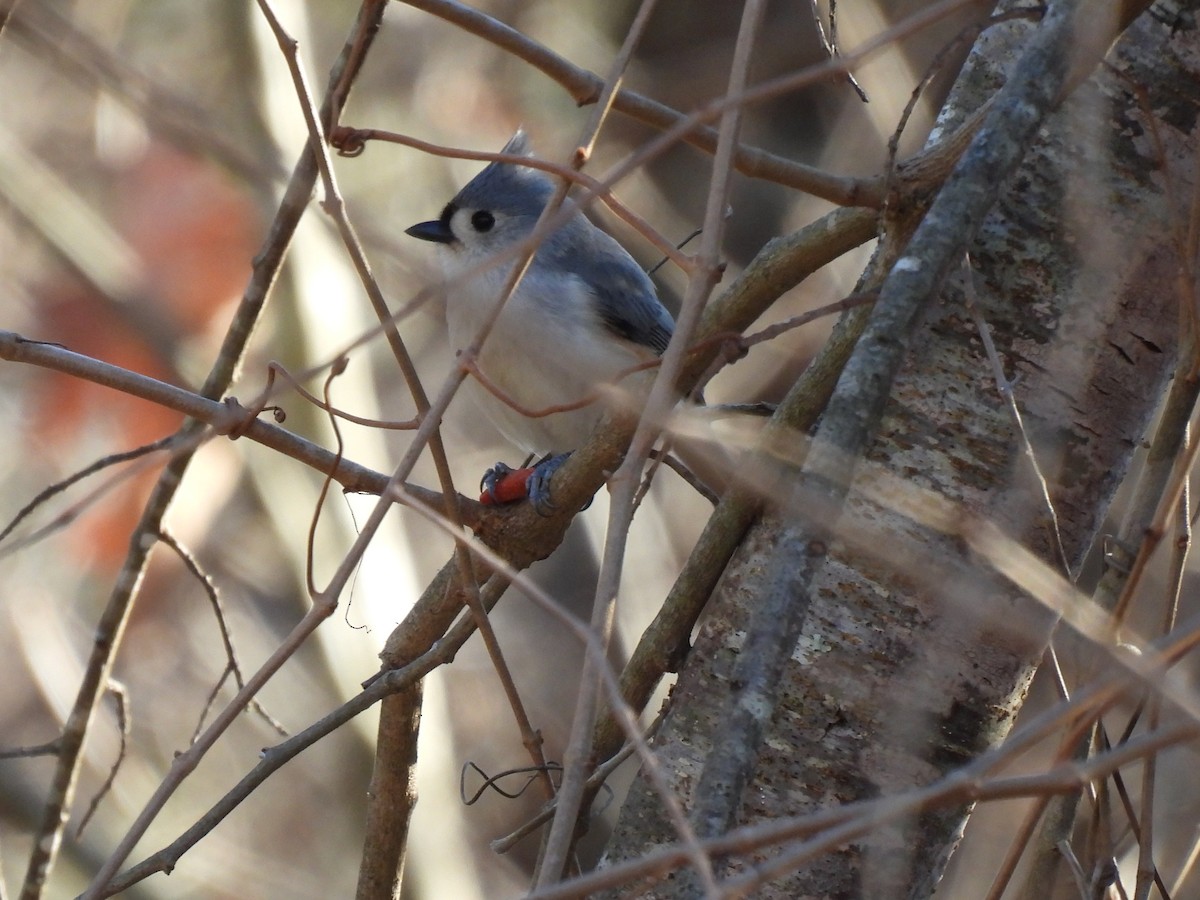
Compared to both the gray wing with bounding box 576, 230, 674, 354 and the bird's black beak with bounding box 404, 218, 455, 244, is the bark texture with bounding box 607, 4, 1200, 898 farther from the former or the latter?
the bird's black beak with bounding box 404, 218, 455, 244

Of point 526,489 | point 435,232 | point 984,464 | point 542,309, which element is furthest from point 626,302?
point 984,464

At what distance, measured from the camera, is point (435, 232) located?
2.32 meters

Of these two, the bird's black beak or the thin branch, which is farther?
the bird's black beak

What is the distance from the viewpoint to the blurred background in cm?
329

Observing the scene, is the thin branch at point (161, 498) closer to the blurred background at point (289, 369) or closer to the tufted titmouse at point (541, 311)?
the tufted titmouse at point (541, 311)

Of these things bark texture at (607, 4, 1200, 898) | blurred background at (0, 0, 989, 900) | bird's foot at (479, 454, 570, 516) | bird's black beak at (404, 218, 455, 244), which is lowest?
bark texture at (607, 4, 1200, 898)

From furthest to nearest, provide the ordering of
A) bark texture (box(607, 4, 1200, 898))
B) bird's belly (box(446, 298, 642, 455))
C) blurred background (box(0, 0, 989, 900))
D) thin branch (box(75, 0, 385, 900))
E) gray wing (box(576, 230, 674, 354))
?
blurred background (box(0, 0, 989, 900)) → gray wing (box(576, 230, 674, 354)) → bird's belly (box(446, 298, 642, 455)) → thin branch (box(75, 0, 385, 900)) → bark texture (box(607, 4, 1200, 898))

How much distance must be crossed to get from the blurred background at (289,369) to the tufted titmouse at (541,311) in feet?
0.65

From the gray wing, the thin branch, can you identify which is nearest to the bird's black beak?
the gray wing

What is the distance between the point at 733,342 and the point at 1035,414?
27 cm

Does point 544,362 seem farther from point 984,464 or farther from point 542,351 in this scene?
point 984,464

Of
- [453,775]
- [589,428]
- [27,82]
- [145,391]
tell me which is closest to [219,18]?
[27,82]

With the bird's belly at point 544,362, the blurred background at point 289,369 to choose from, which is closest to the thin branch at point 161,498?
the bird's belly at point 544,362

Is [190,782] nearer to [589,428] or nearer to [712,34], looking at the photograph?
[589,428]
